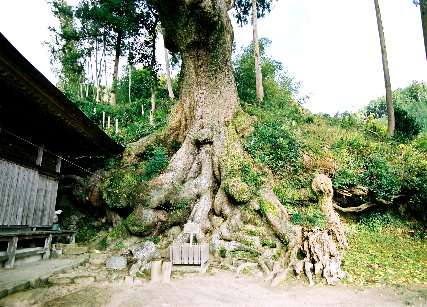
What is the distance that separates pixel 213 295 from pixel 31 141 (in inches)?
270

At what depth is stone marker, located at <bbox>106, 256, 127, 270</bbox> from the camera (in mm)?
8164

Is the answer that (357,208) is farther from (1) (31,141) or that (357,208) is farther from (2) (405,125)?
(1) (31,141)

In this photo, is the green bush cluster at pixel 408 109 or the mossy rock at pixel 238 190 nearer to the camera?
the mossy rock at pixel 238 190

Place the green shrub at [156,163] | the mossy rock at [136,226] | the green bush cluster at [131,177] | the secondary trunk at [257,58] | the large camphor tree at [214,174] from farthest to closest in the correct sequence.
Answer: the secondary trunk at [257,58], the green shrub at [156,163], the green bush cluster at [131,177], the mossy rock at [136,226], the large camphor tree at [214,174]

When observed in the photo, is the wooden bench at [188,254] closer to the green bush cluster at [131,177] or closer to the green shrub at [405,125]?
the green bush cluster at [131,177]

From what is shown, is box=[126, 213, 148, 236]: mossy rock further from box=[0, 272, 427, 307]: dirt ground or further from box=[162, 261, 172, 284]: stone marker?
box=[0, 272, 427, 307]: dirt ground

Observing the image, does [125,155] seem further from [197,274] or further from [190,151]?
[197,274]

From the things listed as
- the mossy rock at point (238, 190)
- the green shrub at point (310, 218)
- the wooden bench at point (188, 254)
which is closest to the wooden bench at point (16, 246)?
the wooden bench at point (188, 254)

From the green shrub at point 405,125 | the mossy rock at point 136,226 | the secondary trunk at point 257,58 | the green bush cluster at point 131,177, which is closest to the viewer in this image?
the mossy rock at point 136,226

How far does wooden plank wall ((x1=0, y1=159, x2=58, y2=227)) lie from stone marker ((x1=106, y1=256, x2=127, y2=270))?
2726 millimetres

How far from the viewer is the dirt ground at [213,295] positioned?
5699 mm

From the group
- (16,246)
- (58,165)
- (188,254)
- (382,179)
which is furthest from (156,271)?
(382,179)

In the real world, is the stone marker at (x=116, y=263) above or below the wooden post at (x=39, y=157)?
below

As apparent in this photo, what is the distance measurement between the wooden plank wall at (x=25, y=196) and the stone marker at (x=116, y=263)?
2.73 metres
